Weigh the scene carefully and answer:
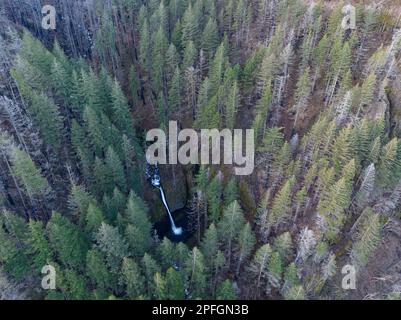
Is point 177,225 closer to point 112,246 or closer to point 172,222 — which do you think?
point 172,222

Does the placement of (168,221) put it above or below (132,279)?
below

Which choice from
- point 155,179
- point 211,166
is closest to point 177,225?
point 155,179

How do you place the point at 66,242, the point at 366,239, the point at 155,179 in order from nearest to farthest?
the point at 66,242 → the point at 366,239 → the point at 155,179

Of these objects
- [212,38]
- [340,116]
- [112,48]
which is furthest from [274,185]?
[112,48]

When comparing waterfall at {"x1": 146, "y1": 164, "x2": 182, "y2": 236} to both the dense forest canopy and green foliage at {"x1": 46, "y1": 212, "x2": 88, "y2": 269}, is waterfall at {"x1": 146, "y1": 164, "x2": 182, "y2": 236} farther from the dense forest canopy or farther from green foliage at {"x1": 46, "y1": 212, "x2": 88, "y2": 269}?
green foliage at {"x1": 46, "y1": 212, "x2": 88, "y2": 269}

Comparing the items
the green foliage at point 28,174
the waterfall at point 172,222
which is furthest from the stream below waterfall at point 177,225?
the green foliage at point 28,174

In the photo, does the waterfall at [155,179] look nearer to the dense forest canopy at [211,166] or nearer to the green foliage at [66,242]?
the dense forest canopy at [211,166]

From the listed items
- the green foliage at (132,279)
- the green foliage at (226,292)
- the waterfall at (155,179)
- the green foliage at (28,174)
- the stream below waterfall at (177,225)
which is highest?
the green foliage at (28,174)

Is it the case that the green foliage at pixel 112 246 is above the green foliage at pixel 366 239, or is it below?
above
